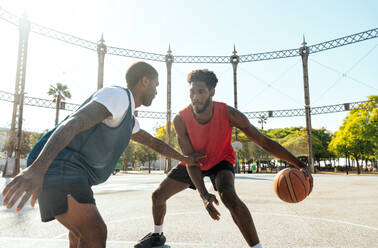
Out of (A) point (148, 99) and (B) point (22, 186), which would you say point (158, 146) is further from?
(B) point (22, 186)

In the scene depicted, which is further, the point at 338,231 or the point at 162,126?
the point at 162,126

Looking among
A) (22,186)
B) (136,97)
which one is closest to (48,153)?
(22,186)

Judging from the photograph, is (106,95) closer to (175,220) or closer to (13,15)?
(175,220)

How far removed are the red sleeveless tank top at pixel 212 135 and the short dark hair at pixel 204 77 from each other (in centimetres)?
A: 27

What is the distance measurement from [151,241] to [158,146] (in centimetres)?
107

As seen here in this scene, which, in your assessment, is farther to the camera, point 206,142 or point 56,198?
point 206,142

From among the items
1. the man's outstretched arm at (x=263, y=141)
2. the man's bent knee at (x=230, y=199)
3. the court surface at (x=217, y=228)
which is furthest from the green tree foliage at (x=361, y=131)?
the man's bent knee at (x=230, y=199)

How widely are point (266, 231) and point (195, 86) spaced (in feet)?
7.32

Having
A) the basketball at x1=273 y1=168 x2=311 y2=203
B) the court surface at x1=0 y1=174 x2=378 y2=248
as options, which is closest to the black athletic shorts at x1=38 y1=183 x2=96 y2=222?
the court surface at x1=0 y1=174 x2=378 y2=248

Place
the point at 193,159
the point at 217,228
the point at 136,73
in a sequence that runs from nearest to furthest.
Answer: the point at 136,73, the point at 193,159, the point at 217,228

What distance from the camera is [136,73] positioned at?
Answer: 2236 millimetres

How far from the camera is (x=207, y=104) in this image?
3.20m

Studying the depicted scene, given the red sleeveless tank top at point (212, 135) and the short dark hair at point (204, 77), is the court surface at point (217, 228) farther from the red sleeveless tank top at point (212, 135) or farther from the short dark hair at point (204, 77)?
the short dark hair at point (204, 77)

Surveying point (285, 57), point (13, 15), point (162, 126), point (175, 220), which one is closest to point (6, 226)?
point (175, 220)
